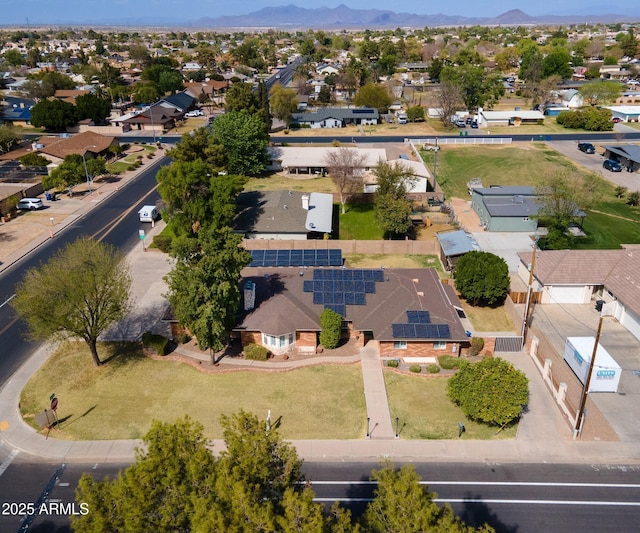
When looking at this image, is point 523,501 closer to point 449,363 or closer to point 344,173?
point 449,363

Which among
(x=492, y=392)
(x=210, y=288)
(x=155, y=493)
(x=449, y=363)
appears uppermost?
(x=155, y=493)

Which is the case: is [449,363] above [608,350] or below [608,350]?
above

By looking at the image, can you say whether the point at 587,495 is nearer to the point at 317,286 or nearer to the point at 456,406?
the point at 456,406

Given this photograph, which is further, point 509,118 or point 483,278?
point 509,118

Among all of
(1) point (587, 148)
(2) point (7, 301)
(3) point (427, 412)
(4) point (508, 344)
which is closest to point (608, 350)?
(4) point (508, 344)

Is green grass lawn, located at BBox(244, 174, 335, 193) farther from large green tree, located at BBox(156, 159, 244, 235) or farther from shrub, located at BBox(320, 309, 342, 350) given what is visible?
shrub, located at BBox(320, 309, 342, 350)

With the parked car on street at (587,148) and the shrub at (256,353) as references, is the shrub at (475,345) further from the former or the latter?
the parked car on street at (587,148)

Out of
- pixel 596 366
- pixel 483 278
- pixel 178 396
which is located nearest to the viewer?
pixel 178 396
